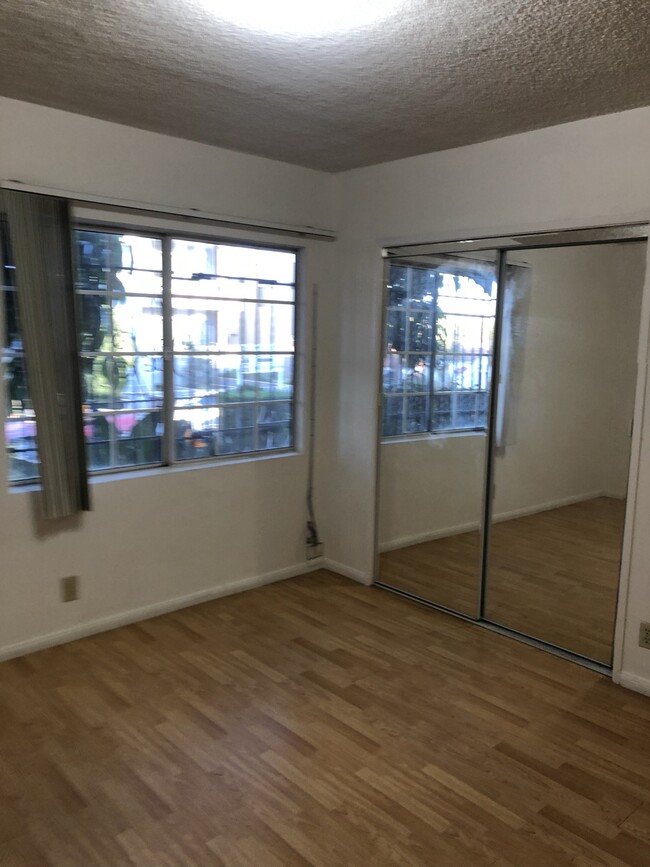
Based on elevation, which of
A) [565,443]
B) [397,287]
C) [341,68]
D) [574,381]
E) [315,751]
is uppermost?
[341,68]

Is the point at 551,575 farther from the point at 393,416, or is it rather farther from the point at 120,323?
the point at 120,323

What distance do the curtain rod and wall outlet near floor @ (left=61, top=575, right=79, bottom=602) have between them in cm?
179

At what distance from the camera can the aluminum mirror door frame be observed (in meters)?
3.51

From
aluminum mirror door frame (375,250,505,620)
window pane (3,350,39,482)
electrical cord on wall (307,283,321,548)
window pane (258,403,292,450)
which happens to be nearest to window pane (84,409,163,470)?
window pane (3,350,39,482)

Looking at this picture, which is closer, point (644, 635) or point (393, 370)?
point (644, 635)

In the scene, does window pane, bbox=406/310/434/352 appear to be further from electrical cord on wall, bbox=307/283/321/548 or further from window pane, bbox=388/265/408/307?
electrical cord on wall, bbox=307/283/321/548

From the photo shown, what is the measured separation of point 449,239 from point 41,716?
2.94 m

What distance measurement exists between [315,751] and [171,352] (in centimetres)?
212

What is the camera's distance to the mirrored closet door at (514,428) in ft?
10.2

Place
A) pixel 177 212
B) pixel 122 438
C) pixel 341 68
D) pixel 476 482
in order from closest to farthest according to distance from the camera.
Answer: pixel 341 68 → pixel 177 212 → pixel 122 438 → pixel 476 482

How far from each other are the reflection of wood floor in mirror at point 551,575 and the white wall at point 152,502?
109 centimetres

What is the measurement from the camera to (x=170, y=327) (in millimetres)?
3605

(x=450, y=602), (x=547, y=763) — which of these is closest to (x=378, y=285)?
(x=450, y=602)

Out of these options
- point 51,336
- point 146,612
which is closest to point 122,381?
point 51,336
